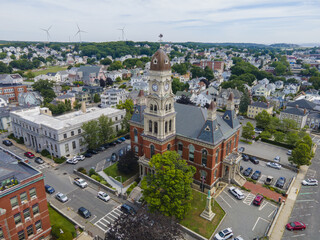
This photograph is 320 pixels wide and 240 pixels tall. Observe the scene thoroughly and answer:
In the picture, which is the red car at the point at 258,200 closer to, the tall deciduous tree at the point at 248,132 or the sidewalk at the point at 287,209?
the sidewalk at the point at 287,209

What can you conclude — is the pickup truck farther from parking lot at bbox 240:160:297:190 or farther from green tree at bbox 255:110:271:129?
green tree at bbox 255:110:271:129

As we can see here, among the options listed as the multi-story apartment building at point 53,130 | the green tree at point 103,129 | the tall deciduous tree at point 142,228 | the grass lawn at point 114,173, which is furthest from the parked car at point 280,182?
the multi-story apartment building at point 53,130

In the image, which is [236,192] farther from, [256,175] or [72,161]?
[72,161]

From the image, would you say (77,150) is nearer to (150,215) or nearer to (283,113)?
(150,215)

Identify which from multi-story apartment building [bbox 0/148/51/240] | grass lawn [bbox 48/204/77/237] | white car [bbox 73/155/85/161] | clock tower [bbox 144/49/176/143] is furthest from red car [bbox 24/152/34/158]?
clock tower [bbox 144/49/176/143]

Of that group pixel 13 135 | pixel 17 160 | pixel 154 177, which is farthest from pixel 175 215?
pixel 13 135

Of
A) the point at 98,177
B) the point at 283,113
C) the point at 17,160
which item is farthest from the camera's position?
the point at 283,113
